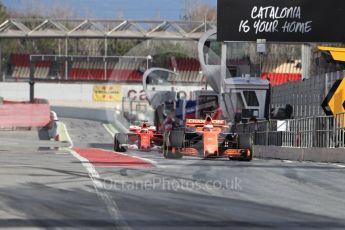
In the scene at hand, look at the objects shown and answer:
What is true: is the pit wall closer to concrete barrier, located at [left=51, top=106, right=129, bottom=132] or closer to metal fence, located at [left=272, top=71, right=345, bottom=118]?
concrete barrier, located at [left=51, top=106, right=129, bottom=132]

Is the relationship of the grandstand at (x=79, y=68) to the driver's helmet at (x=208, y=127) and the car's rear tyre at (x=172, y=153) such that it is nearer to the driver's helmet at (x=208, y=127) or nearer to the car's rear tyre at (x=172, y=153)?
the car's rear tyre at (x=172, y=153)

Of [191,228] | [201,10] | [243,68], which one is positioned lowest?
[191,228]

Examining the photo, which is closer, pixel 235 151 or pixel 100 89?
pixel 235 151

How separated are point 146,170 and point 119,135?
31.5ft

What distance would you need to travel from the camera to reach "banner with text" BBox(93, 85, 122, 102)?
84.0 metres

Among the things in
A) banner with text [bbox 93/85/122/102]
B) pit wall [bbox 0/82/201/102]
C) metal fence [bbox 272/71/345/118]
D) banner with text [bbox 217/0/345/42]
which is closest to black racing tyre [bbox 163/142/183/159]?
metal fence [bbox 272/71/345/118]

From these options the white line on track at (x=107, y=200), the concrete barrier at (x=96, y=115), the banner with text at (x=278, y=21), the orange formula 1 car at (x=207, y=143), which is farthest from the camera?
the concrete barrier at (x=96, y=115)

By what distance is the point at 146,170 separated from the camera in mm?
15109

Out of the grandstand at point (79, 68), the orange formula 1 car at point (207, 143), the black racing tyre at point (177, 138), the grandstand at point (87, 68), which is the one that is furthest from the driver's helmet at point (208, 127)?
the grandstand at point (79, 68)

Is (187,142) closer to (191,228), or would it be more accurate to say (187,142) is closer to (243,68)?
(191,228)

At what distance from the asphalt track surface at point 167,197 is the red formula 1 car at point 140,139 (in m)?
6.84

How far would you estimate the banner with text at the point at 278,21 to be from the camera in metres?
33.4

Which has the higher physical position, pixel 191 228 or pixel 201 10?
pixel 201 10

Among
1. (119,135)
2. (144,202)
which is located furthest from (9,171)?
(119,135)
